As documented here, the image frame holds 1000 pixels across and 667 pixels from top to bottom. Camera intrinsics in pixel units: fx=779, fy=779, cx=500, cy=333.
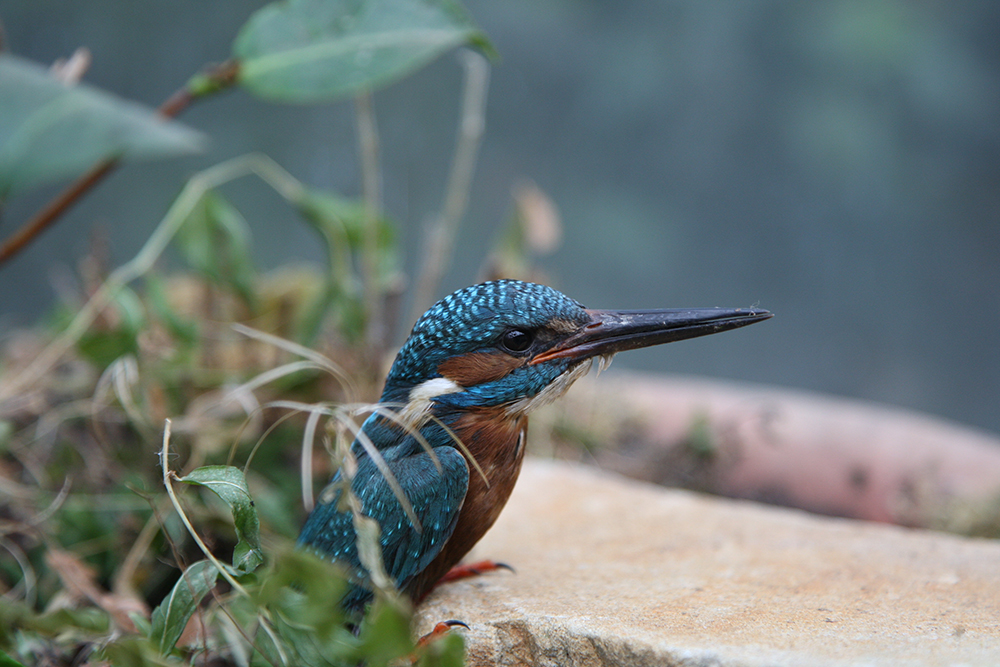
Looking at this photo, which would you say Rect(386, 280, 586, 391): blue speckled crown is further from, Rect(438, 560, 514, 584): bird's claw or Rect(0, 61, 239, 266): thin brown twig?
Rect(0, 61, 239, 266): thin brown twig

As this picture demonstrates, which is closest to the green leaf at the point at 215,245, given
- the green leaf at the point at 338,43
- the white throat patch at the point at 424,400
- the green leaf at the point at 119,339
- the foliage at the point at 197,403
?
the foliage at the point at 197,403

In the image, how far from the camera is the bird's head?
142cm

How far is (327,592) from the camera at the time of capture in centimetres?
91

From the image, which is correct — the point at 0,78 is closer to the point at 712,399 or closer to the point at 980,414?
the point at 712,399

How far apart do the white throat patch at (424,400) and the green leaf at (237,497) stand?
0.34 metres

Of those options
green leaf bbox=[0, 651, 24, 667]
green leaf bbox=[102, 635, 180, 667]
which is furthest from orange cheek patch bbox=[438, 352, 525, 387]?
green leaf bbox=[0, 651, 24, 667]

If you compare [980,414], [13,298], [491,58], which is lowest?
[13,298]

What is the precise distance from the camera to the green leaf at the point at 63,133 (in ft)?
4.66

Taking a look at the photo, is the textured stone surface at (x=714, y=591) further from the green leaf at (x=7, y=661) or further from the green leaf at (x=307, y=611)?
the green leaf at (x=7, y=661)

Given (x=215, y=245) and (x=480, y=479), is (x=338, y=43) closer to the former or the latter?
(x=215, y=245)

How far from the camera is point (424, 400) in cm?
144

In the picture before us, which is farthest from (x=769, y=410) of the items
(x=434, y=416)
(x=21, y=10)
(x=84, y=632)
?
(x=21, y=10)

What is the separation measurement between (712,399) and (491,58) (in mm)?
1744

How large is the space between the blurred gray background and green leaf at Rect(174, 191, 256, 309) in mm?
1386
